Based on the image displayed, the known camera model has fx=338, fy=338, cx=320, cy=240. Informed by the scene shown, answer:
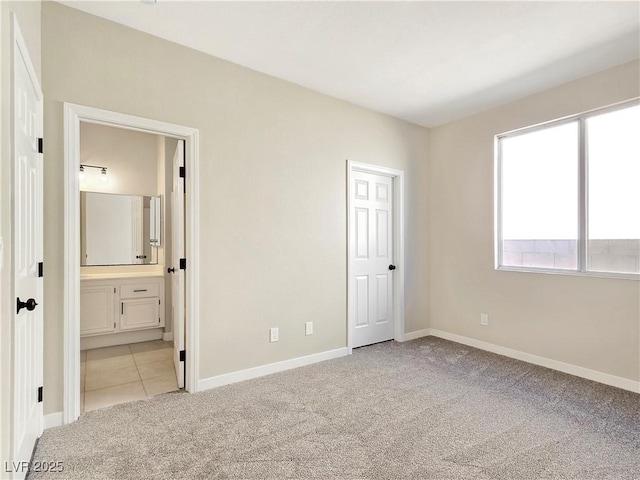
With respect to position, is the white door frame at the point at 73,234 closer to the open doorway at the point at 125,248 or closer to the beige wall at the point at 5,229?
the beige wall at the point at 5,229

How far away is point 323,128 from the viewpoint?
3.54m

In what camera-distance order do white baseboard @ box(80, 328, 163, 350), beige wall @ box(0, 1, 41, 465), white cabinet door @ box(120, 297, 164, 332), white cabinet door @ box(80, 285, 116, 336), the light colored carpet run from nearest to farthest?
beige wall @ box(0, 1, 41, 465) → the light colored carpet → white cabinet door @ box(80, 285, 116, 336) → white baseboard @ box(80, 328, 163, 350) → white cabinet door @ box(120, 297, 164, 332)

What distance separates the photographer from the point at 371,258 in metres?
4.05

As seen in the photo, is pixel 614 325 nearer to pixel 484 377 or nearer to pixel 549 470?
pixel 484 377

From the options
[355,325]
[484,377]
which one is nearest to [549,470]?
[484,377]

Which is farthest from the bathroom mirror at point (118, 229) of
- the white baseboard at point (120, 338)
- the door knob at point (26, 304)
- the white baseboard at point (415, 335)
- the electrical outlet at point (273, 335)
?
the white baseboard at point (415, 335)

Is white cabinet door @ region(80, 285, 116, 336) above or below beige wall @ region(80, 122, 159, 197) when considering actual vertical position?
below

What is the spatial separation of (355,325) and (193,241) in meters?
2.09

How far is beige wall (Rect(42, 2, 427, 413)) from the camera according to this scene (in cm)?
223

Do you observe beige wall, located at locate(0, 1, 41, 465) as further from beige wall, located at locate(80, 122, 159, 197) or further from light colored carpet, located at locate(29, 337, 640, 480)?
beige wall, located at locate(80, 122, 159, 197)

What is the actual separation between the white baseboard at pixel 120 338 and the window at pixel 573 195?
429cm

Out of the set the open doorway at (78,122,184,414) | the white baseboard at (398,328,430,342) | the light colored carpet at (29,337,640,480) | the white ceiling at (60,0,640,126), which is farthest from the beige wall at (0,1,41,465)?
the white baseboard at (398,328,430,342)

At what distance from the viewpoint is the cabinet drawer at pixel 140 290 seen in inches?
158

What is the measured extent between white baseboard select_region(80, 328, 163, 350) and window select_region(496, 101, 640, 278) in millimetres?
4294
